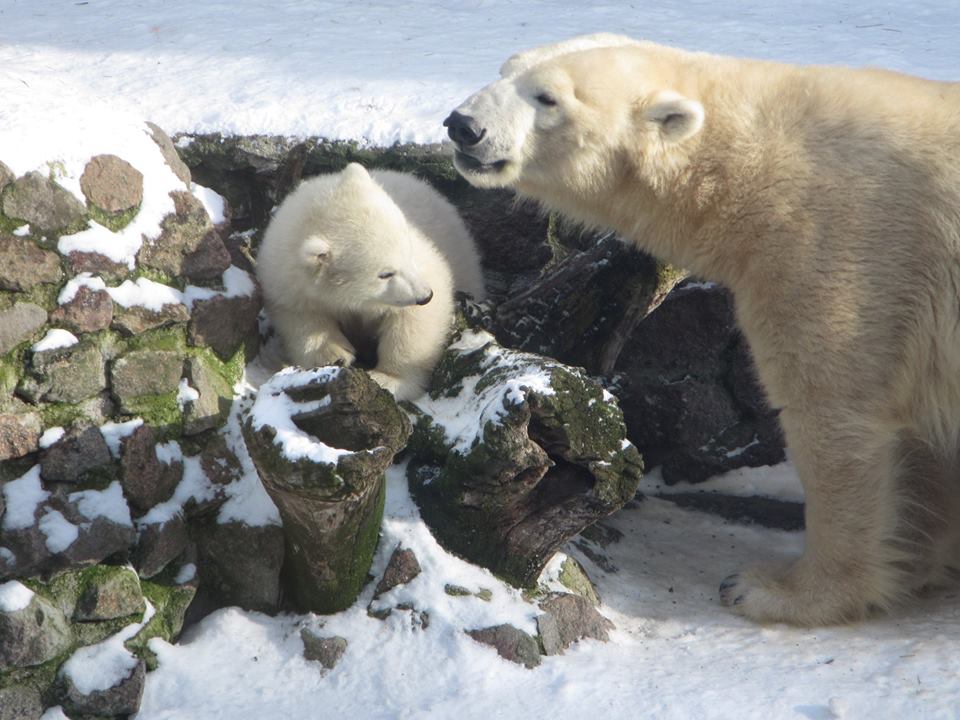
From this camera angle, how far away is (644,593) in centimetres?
444

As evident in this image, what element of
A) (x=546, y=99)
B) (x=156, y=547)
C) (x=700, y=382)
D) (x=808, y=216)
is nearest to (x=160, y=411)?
(x=156, y=547)

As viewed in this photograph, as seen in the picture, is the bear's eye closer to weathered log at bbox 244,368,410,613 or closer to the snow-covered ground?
weathered log at bbox 244,368,410,613

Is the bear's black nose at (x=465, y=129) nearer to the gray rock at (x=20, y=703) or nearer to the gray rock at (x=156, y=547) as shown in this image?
the gray rock at (x=156, y=547)

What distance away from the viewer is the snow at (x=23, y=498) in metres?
3.53

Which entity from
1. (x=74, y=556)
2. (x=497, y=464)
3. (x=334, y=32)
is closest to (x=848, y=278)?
(x=497, y=464)

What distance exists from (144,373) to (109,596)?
2.75 feet

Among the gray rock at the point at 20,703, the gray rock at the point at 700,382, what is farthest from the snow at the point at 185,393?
the gray rock at the point at 700,382

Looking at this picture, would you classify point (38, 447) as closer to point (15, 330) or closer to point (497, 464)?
point (15, 330)

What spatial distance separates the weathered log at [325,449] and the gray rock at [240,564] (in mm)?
234

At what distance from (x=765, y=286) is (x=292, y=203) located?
2.16 m

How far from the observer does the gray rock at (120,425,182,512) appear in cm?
379

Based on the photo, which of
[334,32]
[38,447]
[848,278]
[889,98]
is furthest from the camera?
[334,32]

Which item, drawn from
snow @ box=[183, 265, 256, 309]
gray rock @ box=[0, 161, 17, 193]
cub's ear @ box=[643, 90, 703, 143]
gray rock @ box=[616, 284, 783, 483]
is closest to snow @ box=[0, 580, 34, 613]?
snow @ box=[183, 265, 256, 309]

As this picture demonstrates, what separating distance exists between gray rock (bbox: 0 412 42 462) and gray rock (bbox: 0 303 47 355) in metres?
0.24
